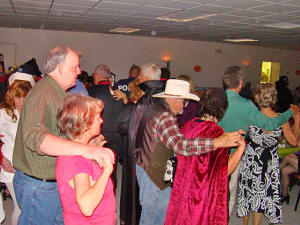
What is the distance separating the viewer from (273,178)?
3.07 meters

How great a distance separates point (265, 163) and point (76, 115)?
2257 mm

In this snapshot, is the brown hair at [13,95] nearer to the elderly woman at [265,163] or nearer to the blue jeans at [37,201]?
the blue jeans at [37,201]

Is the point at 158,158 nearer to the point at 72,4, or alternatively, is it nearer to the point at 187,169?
the point at 187,169

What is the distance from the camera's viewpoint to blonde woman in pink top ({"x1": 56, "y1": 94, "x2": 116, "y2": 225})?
141 centimetres

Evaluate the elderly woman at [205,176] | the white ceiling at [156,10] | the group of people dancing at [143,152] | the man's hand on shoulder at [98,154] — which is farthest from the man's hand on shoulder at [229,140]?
the white ceiling at [156,10]

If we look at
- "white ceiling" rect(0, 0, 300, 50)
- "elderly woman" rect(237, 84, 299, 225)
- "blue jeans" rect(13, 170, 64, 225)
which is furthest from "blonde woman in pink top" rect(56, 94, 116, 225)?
"white ceiling" rect(0, 0, 300, 50)

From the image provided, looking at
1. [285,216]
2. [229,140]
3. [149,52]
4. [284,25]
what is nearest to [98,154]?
[229,140]

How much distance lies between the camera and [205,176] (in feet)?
6.97

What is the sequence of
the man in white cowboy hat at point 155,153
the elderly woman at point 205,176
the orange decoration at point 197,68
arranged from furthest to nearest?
the orange decoration at point 197,68 < the man in white cowboy hat at point 155,153 < the elderly woman at point 205,176

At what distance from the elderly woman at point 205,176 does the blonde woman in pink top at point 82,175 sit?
27.9 inches

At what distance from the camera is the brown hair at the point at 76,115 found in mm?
1514

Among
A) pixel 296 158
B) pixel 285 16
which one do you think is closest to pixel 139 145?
pixel 296 158

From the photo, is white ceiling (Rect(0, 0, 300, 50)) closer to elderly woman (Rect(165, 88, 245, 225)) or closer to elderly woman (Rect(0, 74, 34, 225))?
elderly woman (Rect(0, 74, 34, 225))

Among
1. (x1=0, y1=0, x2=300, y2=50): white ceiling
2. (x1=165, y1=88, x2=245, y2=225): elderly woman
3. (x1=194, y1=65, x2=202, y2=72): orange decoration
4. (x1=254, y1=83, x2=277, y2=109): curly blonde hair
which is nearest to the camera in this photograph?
(x1=165, y1=88, x2=245, y2=225): elderly woman
